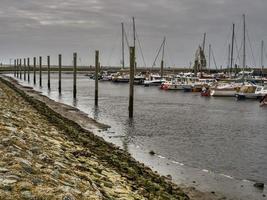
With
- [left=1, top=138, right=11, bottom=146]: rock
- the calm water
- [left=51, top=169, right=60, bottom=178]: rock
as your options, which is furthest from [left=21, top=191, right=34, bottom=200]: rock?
the calm water

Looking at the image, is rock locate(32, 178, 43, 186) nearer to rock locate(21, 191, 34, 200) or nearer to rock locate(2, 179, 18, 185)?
rock locate(2, 179, 18, 185)

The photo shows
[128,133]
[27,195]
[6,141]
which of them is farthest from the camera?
[128,133]

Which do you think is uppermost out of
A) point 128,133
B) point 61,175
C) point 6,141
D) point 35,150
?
point 6,141

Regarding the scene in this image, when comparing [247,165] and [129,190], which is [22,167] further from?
[247,165]

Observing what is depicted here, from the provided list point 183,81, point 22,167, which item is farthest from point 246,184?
point 183,81

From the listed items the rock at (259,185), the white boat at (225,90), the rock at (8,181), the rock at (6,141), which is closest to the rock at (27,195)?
the rock at (8,181)

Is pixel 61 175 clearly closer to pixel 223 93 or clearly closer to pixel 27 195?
pixel 27 195

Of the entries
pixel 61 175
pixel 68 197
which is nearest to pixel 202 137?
pixel 61 175

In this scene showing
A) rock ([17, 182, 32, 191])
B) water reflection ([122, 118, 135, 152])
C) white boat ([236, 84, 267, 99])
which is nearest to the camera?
rock ([17, 182, 32, 191])

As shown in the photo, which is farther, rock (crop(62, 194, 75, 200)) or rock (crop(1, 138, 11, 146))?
rock (crop(1, 138, 11, 146))

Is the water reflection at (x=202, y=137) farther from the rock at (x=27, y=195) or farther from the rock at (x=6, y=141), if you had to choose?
the rock at (x=27, y=195)

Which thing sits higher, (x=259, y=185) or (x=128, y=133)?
(x=259, y=185)

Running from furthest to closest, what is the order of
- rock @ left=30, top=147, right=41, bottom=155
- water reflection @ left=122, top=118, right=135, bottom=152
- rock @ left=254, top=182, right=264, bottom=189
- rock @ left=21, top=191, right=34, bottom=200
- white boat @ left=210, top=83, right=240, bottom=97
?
white boat @ left=210, top=83, right=240, bottom=97
water reflection @ left=122, top=118, right=135, bottom=152
rock @ left=254, top=182, right=264, bottom=189
rock @ left=30, top=147, right=41, bottom=155
rock @ left=21, top=191, right=34, bottom=200

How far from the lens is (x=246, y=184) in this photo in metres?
16.4
